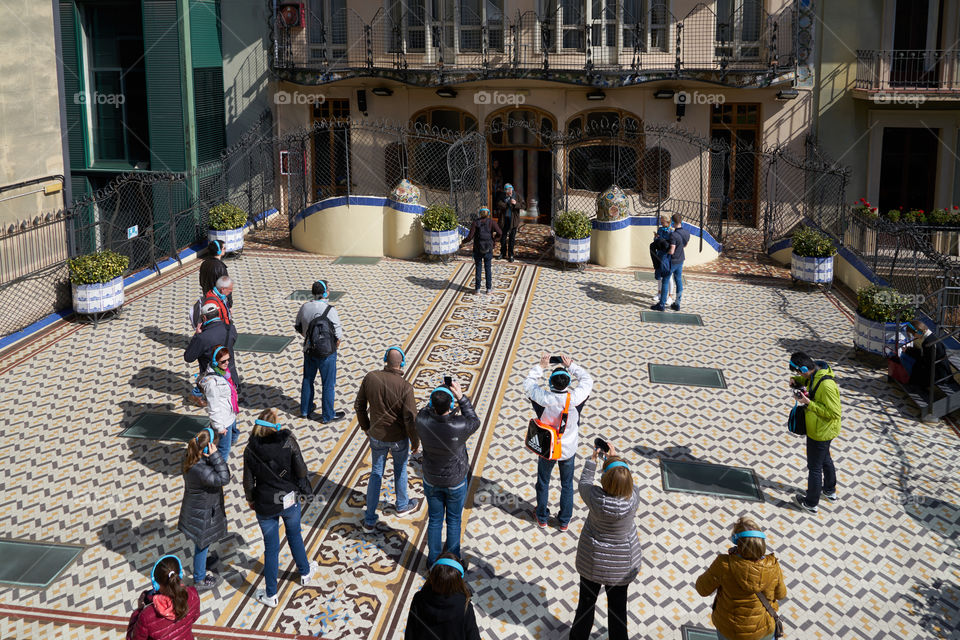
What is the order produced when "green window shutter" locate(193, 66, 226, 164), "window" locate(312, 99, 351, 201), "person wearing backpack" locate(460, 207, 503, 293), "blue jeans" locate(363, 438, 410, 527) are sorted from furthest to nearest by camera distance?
1. "window" locate(312, 99, 351, 201)
2. "green window shutter" locate(193, 66, 226, 164)
3. "person wearing backpack" locate(460, 207, 503, 293)
4. "blue jeans" locate(363, 438, 410, 527)

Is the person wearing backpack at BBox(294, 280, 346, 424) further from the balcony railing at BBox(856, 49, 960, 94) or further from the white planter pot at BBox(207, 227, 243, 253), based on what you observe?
the balcony railing at BBox(856, 49, 960, 94)

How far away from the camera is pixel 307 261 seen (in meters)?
17.6

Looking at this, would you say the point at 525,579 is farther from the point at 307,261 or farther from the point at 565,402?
the point at 307,261

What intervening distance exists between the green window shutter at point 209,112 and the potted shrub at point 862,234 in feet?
44.4

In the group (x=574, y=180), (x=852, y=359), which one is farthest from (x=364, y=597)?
(x=574, y=180)

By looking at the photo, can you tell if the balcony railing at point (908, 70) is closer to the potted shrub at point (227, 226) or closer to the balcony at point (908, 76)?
the balcony at point (908, 76)

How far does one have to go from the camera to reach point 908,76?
20141mm

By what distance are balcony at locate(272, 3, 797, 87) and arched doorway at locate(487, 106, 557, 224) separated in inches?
48.3

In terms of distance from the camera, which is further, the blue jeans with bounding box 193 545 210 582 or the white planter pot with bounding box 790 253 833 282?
the white planter pot with bounding box 790 253 833 282

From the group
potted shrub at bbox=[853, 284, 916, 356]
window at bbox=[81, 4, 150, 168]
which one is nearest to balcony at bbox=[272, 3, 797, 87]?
window at bbox=[81, 4, 150, 168]

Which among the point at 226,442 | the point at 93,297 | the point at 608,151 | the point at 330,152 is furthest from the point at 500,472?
the point at 330,152

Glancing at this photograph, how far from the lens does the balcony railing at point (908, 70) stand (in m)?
19.5

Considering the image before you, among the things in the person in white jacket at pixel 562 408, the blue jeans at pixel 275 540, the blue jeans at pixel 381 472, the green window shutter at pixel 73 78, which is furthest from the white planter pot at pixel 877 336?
the green window shutter at pixel 73 78

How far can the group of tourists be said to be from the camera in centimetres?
586
